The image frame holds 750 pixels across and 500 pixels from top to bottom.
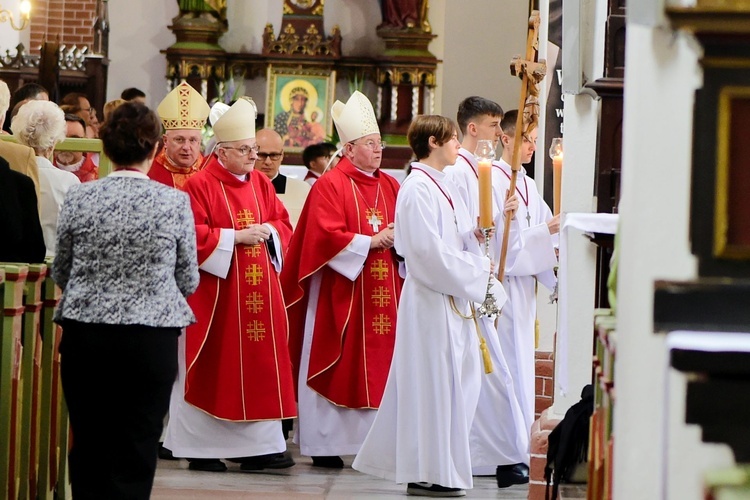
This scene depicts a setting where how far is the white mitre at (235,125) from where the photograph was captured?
713 centimetres

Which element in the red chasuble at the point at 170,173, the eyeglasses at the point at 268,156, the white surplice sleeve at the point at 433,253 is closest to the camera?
the white surplice sleeve at the point at 433,253

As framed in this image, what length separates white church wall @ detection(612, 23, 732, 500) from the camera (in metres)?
2.46

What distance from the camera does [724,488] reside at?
243 cm

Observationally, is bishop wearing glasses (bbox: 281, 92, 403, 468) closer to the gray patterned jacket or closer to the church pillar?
the gray patterned jacket

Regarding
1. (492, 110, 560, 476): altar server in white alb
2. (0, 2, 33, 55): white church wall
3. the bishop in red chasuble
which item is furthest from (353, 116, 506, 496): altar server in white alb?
(0, 2, 33, 55): white church wall

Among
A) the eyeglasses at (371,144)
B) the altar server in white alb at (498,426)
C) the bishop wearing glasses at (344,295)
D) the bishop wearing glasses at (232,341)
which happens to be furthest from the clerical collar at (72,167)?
the altar server in white alb at (498,426)

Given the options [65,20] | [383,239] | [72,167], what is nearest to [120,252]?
[383,239]

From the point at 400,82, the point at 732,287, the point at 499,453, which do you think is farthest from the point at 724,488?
the point at 400,82

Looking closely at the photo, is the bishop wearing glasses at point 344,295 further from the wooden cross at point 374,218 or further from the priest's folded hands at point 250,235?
the priest's folded hands at point 250,235

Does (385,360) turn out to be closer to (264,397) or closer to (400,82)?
(264,397)

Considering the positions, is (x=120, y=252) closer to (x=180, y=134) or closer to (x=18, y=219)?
(x=18, y=219)

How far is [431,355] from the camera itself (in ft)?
20.7

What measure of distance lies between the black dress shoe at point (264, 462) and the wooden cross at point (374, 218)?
1.34 m

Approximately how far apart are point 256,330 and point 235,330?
11cm
